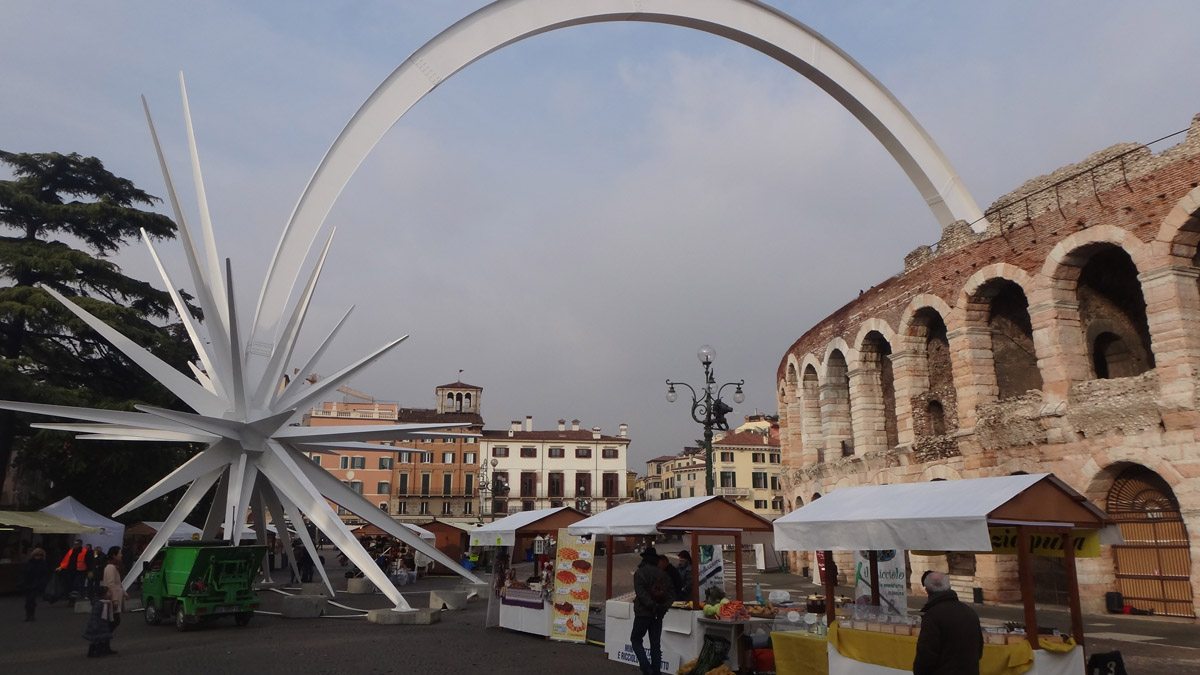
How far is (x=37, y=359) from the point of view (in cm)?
2859

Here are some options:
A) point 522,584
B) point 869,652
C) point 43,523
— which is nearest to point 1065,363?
point 869,652

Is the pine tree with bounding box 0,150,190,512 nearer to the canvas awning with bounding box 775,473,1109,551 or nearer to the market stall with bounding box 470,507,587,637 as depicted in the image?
the market stall with bounding box 470,507,587,637

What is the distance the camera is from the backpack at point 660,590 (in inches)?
388

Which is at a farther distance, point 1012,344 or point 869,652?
point 1012,344

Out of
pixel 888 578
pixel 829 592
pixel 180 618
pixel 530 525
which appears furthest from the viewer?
pixel 180 618

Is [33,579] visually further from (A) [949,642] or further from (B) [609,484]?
(B) [609,484]

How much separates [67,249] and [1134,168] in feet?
108

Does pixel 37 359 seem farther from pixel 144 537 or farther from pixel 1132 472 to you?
pixel 1132 472

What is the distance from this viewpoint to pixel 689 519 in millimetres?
11164

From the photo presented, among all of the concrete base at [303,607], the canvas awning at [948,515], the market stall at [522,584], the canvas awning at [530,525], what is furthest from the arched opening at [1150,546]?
the concrete base at [303,607]

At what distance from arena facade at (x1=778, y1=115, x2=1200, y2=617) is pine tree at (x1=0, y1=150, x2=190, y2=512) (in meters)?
24.3

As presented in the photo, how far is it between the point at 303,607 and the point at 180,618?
310 cm

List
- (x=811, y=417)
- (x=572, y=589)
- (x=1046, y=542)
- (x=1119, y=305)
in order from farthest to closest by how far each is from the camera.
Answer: (x=811, y=417)
(x=1119, y=305)
(x=572, y=589)
(x=1046, y=542)

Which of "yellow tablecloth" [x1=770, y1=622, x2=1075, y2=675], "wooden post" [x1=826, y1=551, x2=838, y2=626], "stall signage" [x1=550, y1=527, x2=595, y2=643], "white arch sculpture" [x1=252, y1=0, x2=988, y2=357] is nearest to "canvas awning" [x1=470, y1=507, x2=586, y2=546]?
"stall signage" [x1=550, y1=527, x2=595, y2=643]
